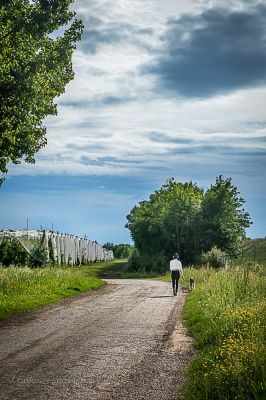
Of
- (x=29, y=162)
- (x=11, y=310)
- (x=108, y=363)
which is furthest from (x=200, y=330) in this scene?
(x=29, y=162)

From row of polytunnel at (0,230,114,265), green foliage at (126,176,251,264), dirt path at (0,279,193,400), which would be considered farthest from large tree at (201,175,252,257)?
dirt path at (0,279,193,400)

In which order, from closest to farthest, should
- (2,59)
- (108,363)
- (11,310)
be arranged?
1. (108,363)
2. (11,310)
3. (2,59)

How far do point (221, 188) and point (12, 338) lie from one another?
190 feet

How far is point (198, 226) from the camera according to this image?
69.5 m

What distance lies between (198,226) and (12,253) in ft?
109

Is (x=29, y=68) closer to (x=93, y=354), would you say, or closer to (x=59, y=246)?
(x=93, y=354)

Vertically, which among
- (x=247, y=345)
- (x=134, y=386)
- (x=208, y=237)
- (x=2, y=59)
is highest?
(x=2, y=59)

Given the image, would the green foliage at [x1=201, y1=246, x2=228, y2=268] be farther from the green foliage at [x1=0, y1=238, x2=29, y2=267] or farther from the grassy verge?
the grassy verge

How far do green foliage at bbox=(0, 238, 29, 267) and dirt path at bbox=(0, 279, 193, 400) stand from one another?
24154mm

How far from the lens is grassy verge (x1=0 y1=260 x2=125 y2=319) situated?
1966 cm

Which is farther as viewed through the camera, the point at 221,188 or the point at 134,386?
the point at 221,188

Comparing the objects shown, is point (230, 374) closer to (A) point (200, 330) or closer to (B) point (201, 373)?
(B) point (201, 373)

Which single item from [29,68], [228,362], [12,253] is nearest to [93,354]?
[228,362]

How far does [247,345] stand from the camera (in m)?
8.80
